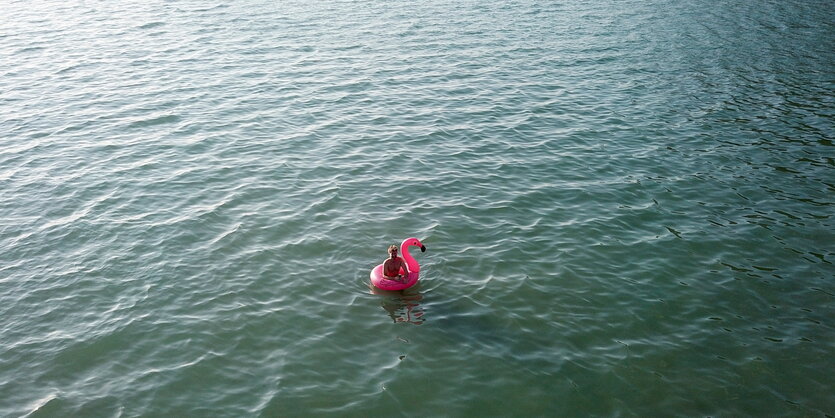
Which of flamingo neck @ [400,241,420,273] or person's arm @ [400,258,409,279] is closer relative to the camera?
person's arm @ [400,258,409,279]

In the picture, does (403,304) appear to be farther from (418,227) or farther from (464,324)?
(418,227)

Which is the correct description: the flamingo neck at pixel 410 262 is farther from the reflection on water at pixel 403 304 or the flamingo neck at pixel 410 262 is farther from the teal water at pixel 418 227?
the teal water at pixel 418 227

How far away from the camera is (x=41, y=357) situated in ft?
49.3

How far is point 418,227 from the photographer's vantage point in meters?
20.4

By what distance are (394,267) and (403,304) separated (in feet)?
A: 3.21

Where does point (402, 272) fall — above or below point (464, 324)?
above

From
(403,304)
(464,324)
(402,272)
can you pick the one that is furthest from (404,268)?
(464,324)

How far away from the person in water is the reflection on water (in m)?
0.42

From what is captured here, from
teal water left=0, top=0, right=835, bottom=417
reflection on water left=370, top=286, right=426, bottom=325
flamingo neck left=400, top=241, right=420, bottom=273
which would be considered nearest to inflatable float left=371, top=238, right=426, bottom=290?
flamingo neck left=400, top=241, right=420, bottom=273

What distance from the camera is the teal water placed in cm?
1450

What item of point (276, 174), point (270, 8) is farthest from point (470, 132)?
point (270, 8)

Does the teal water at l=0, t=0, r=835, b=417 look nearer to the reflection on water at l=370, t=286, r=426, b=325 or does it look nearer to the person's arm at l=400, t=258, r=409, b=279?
the reflection on water at l=370, t=286, r=426, b=325

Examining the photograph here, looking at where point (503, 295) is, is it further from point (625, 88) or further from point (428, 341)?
point (625, 88)

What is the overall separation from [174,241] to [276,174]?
5.19 m
